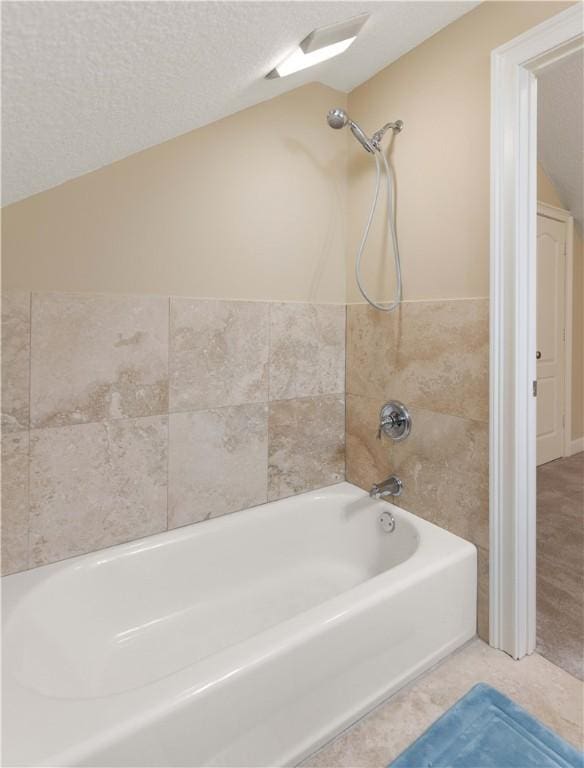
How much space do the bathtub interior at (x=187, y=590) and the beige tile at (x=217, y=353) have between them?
561mm

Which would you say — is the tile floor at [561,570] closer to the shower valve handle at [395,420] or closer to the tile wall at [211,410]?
the tile wall at [211,410]

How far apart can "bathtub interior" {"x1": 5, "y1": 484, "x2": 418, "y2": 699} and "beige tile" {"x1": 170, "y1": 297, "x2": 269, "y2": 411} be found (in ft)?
1.84

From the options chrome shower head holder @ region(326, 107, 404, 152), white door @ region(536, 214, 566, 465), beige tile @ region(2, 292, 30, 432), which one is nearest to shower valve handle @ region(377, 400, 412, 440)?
chrome shower head holder @ region(326, 107, 404, 152)

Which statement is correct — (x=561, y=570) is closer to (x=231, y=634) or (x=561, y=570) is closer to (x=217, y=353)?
(x=231, y=634)

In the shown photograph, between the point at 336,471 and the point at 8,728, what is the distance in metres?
1.63

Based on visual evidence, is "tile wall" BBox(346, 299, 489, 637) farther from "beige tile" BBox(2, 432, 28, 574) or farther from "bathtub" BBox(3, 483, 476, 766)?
"beige tile" BBox(2, 432, 28, 574)

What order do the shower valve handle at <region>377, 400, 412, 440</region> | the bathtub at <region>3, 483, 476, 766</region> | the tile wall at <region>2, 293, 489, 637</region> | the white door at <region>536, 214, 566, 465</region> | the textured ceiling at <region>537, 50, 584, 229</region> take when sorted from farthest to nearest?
the white door at <region>536, 214, 566, 465</region>, the textured ceiling at <region>537, 50, 584, 229</region>, the shower valve handle at <region>377, 400, 412, 440</region>, the tile wall at <region>2, 293, 489, 637</region>, the bathtub at <region>3, 483, 476, 766</region>

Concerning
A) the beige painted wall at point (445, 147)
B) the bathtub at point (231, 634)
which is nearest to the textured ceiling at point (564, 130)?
the beige painted wall at point (445, 147)

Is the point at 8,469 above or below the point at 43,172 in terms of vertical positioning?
below

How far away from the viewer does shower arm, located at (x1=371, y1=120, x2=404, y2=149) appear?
1858mm

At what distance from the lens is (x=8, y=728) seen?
904mm

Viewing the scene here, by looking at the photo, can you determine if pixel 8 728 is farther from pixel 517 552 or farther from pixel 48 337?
pixel 517 552

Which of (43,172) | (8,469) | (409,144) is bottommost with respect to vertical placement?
(8,469)

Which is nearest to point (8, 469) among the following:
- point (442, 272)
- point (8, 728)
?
point (8, 728)
